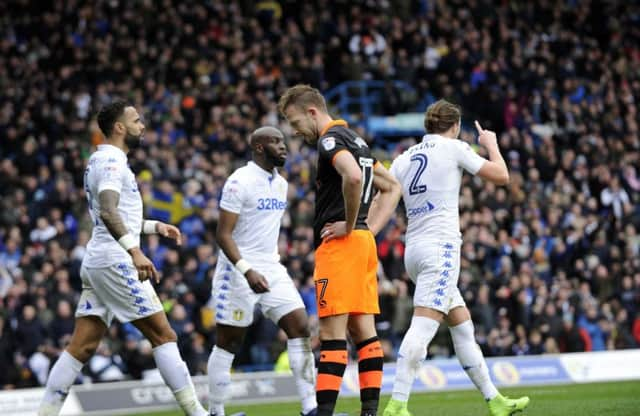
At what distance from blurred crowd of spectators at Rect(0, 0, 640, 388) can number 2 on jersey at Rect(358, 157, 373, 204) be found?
9676mm

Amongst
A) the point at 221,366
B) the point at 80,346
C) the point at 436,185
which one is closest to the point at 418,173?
the point at 436,185

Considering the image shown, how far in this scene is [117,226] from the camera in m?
9.20

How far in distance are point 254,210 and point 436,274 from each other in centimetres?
193

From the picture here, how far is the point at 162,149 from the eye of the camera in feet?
74.2

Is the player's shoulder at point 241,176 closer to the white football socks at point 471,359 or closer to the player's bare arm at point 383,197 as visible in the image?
the player's bare arm at point 383,197

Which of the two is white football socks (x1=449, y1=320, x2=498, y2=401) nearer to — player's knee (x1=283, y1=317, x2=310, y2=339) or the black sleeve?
player's knee (x1=283, y1=317, x2=310, y2=339)

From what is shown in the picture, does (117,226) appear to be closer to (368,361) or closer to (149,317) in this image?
(149,317)

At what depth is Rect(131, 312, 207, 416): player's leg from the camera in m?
9.53

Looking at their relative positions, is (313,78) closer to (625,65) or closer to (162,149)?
(162,149)

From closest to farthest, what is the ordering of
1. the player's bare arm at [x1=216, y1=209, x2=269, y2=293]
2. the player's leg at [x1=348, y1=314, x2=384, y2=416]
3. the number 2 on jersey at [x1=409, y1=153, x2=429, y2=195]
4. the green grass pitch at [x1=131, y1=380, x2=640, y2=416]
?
the player's leg at [x1=348, y1=314, x2=384, y2=416] < the player's bare arm at [x1=216, y1=209, x2=269, y2=293] < the number 2 on jersey at [x1=409, y1=153, x2=429, y2=195] < the green grass pitch at [x1=131, y1=380, x2=640, y2=416]

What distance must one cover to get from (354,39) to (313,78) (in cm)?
199

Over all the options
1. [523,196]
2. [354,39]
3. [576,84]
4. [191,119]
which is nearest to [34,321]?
[191,119]

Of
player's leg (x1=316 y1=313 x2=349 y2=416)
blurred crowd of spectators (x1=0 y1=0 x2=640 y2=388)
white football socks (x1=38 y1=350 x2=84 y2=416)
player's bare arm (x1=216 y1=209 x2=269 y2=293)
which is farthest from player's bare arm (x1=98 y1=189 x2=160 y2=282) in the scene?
blurred crowd of spectators (x1=0 y1=0 x2=640 y2=388)

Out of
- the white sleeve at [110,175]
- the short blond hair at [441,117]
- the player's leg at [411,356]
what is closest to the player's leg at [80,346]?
the white sleeve at [110,175]
